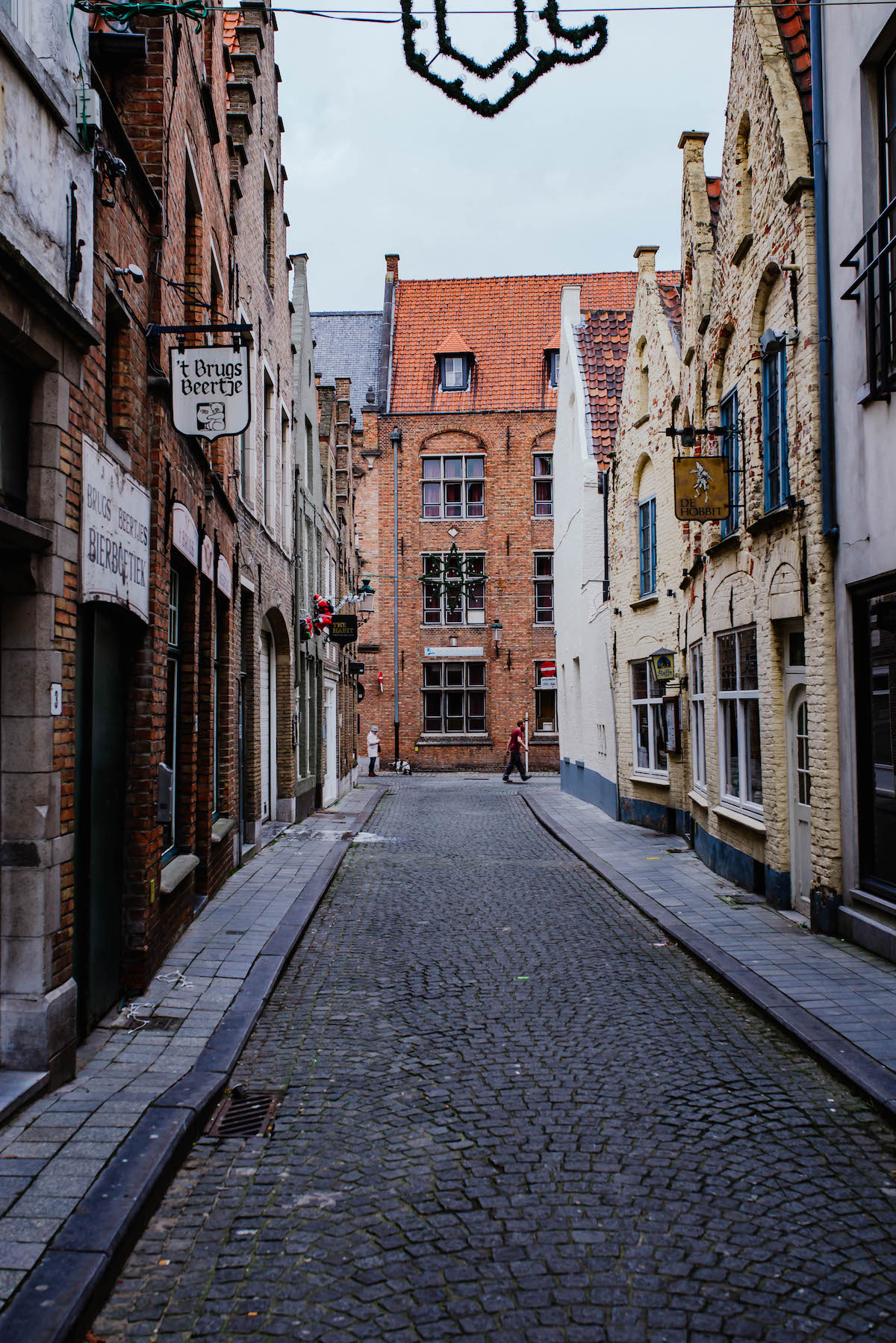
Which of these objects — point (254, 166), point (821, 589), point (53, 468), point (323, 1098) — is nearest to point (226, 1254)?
point (323, 1098)

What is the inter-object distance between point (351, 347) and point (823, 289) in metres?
33.4

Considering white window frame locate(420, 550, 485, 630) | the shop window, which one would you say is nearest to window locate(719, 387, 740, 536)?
the shop window

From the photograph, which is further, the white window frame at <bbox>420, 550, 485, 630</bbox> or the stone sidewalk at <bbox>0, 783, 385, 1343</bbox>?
the white window frame at <bbox>420, 550, 485, 630</bbox>

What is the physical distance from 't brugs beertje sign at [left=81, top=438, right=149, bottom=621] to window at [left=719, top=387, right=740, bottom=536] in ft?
20.2

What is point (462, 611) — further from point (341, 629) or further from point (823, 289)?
point (823, 289)

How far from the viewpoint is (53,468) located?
514cm

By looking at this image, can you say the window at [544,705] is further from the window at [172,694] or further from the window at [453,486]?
the window at [172,694]

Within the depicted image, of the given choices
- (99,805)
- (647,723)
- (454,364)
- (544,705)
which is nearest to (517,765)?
(544,705)

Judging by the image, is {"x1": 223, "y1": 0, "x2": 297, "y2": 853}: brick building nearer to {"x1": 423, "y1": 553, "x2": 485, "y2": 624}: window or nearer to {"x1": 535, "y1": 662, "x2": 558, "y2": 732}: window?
{"x1": 423, "y1": 553, "x2": 485, "y2": 624}: window

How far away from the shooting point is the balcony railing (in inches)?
298

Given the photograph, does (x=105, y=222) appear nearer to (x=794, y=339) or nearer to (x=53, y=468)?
(x=53, y=468)

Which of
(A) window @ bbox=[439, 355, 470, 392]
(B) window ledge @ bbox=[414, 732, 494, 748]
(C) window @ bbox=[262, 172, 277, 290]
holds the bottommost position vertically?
(B) window ledge @ bbox=[414, 732, 494, 748]

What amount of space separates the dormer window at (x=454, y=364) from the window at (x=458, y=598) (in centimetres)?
626

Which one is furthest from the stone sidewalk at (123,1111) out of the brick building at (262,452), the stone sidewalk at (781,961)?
the brick building at (262,452)
